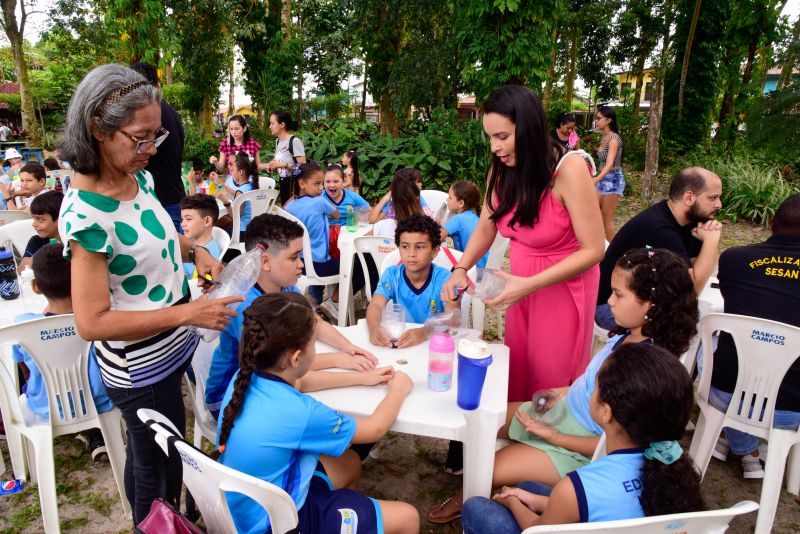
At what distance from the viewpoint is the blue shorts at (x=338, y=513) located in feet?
5.31

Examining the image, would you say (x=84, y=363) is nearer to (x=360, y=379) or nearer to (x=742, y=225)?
(x=360, y=379)

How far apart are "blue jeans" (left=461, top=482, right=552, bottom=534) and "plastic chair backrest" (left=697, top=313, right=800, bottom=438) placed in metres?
1.32

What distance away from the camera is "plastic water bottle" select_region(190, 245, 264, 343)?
82.5 inches

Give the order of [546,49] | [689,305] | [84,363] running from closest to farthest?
[689,305]
[84,363]
[546,49]

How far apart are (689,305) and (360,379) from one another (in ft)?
4.25

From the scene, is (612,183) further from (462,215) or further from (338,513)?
(338,513)

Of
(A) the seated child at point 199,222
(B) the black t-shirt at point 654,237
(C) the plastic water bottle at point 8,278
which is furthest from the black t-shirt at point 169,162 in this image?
(B) the black t-shirt at point 654,237

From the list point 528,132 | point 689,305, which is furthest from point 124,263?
point 689,305

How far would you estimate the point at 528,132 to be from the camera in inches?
79.7

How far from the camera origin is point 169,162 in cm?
332

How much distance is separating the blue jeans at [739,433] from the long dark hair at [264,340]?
216cm

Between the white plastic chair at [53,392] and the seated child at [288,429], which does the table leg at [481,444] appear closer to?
the seated child at [288,429]

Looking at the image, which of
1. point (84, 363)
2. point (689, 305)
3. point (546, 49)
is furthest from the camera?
A: point (546, 49)

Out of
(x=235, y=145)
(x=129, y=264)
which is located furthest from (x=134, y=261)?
(x=235, y=145)
